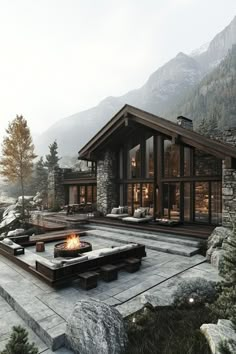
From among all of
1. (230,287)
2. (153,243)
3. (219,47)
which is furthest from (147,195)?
(219,47)

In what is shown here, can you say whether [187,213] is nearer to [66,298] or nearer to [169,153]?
[169,153]

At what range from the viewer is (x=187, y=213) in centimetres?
1222

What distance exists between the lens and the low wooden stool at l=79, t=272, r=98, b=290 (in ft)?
17.4

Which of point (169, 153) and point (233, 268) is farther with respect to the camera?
point (169, 153)

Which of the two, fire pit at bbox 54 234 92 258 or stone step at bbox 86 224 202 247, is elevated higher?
fire pit at bbox 54 234 92 258

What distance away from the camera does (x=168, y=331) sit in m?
3.73

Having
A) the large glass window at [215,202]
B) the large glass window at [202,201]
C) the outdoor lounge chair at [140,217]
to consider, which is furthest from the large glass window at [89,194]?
the large glass window at [215,202]

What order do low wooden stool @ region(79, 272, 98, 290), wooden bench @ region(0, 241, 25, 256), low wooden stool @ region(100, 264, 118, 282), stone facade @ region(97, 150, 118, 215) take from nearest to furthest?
low wooden stool @ region(79, 272, 98, 290) < low wooden stool @ region(100, 264, 118, 282) < wooden bench @ region(0, 241, 25, 256) < stone facade @ region(97, 150, 118, 215)

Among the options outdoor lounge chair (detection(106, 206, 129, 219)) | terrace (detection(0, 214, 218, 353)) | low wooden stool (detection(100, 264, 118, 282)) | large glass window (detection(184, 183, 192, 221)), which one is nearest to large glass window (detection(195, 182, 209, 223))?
large glass window (detection(184, 183, 192, 221))

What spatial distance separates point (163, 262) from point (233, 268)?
3.97 m

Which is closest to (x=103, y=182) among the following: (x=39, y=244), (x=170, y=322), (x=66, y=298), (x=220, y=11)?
(x=39, y=244)

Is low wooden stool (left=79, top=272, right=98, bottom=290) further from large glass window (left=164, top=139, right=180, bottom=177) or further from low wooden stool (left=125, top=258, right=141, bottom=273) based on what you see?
large glass window (left=164, top=139, right=180, bottom=177)

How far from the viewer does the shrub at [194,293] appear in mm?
4517

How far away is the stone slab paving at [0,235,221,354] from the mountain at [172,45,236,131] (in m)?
43.4
